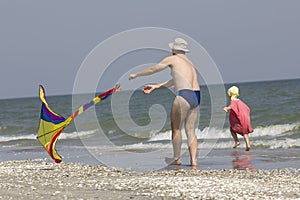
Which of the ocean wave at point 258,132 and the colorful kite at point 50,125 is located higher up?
the colorful kite at point 50,125

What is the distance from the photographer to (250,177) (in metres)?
8.41

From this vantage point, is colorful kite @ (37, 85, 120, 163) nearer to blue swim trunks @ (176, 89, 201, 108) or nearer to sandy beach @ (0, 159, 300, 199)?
sandy beach @ (0, 159, 300, 199)

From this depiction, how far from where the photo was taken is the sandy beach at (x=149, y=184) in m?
6.73

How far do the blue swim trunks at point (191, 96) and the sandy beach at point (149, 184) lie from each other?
104cm

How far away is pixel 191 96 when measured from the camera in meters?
9.39

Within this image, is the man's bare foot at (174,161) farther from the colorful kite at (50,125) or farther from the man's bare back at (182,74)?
the colorful kite at (50,125)

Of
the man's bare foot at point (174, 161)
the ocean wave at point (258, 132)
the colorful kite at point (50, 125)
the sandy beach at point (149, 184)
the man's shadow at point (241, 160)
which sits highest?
the colorful kite at point (50, 125)

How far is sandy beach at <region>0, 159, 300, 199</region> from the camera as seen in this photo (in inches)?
265

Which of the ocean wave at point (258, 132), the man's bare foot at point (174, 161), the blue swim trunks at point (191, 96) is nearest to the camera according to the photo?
the blue swim trunks at point (191, 96)

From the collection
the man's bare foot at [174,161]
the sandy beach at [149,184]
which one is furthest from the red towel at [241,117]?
the sandy beach at [149,184]

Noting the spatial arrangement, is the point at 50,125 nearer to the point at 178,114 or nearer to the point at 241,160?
the point at 178,114

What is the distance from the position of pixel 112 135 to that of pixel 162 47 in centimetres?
1548

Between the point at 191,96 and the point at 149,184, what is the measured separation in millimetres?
2231

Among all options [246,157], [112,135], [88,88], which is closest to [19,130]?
[112,135]
